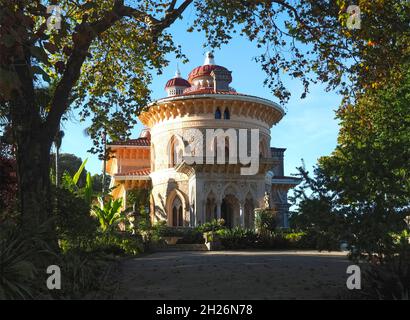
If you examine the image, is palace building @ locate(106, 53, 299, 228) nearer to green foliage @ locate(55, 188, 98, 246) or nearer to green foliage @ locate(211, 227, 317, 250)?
green foliage @ locate(211, 227, 317, 250)

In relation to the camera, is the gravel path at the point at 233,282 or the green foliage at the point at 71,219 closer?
the gravel path at the point at 233,282

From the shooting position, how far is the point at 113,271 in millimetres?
11336

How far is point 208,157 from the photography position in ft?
109

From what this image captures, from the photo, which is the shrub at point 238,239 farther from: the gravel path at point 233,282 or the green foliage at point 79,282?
the green foliage at point 79,282

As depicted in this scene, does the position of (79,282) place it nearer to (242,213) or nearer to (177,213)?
(242,213)

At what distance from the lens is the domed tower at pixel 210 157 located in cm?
3341

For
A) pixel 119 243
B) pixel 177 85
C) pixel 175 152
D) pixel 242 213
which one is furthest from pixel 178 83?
pixel 119 243

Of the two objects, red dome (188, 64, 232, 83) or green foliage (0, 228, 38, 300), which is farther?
red dome (188, 64, 232, 83)

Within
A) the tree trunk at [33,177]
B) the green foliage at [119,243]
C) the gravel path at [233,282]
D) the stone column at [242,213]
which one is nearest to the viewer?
the gravel path at [233,282]

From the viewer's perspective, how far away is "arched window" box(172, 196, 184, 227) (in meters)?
35.4

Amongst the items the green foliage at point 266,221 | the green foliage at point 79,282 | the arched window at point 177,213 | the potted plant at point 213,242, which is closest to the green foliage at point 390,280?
the green foliage at point 79,282

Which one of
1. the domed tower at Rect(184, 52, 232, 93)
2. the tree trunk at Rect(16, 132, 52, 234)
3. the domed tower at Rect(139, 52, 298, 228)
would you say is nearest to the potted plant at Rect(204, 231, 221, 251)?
the domed tower at Rect(139, 52, 298, 228)

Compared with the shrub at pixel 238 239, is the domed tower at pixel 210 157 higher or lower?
higher
